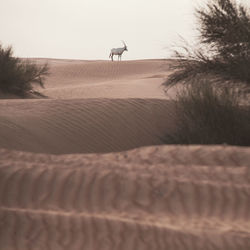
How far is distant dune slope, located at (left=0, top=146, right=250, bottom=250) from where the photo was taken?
15.8 feet

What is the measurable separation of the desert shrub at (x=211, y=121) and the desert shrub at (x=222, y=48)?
219 cm

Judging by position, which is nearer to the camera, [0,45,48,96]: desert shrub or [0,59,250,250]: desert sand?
[0,59,250,250]: desert sand

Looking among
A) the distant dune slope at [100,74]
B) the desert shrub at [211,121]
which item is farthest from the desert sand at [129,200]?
the distant dune slope at [100,74]

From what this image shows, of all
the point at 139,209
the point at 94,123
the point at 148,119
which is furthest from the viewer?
the point at 148,119

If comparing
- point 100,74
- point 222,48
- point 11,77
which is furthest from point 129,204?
point 100,74

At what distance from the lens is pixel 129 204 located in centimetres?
515

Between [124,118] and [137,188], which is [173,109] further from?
A: [137,188]

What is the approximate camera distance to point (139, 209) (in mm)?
5086

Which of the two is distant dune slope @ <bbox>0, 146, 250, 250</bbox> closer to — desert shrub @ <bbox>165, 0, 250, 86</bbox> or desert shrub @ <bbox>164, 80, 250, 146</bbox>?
desert shrub @ <bbox>164, 80, 250, 146</bbox>

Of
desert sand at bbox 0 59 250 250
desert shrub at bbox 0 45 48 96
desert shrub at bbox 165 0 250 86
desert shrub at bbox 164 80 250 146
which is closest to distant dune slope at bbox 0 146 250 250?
desert sand at bbox 0 59 250 250

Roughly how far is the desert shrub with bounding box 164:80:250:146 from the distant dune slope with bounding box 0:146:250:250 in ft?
11.3

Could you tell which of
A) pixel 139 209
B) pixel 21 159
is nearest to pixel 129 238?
pixel 139 209

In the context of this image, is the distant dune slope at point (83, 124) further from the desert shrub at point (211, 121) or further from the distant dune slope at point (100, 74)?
the distant dune slope at point (100, 74)

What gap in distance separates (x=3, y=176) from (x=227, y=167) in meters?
2.45
